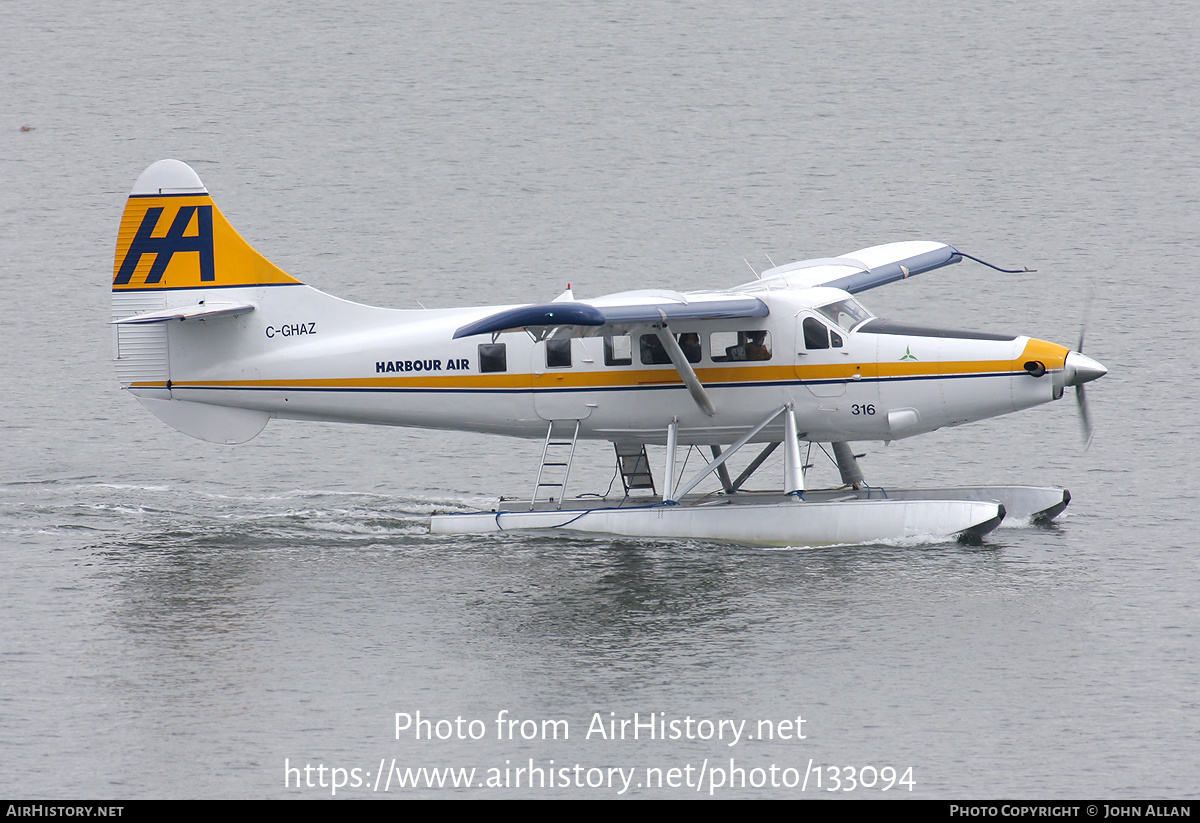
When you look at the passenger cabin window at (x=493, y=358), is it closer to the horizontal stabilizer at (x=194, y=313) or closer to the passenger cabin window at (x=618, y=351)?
the passenger cabin window at (x=618, y=351)

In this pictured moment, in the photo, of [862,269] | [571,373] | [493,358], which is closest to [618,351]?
[571,373]

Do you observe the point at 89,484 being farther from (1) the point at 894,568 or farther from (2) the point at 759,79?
(2) the point at 759,79

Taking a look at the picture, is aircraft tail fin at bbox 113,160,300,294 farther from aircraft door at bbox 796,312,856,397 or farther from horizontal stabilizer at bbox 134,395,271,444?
aircraft door at bbox 796,312,856,397

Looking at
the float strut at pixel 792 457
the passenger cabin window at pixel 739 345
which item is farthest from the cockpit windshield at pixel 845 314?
the float strut at pixel 792 457

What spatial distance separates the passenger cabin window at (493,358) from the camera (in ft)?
76.9

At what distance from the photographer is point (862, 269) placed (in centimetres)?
2519

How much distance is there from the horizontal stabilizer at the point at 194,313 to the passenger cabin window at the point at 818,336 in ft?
28.7

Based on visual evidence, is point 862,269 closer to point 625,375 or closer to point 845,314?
point 845,314

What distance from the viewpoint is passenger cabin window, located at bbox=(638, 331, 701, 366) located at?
23.0 metres

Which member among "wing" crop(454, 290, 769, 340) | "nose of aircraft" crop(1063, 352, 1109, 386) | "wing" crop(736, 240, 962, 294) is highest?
"wing" crop(736, 240, 962, 294)

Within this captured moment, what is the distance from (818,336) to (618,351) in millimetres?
3045

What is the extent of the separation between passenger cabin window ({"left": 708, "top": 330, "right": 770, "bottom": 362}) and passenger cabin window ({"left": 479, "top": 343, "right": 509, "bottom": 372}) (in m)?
3.21

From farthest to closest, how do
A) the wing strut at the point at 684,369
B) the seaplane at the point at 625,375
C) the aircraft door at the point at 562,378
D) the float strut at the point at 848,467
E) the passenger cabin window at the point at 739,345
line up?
the float strut at the point at 848,467, the aircraft door at the point at 562,378, the passenger cabin window at the point at 739,345, the seaplane at the point at 625,375, the wing strut at the point at 684,369

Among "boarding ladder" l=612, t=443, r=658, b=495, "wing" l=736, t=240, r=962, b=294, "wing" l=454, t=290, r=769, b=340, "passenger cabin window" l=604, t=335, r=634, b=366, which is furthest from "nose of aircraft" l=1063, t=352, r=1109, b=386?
"boarding ladder" l=612, t=443, r=658, b=495
